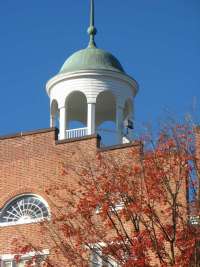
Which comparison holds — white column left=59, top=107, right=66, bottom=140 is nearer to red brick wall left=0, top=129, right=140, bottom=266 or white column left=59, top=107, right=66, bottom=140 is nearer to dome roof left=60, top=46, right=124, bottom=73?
dome roof left=60, top=46, right=124, bottom=73

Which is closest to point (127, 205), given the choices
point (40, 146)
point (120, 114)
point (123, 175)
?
point (123, 175)

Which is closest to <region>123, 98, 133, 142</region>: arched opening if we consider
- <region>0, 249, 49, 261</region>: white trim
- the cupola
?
the cupola

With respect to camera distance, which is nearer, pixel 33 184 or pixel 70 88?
pixel 33 184

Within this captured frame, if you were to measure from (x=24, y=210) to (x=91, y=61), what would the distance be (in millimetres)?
7639

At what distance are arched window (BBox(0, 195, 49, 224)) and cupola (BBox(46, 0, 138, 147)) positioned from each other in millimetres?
3722

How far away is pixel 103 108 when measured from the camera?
37531 mm

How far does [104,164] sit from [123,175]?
1872mm

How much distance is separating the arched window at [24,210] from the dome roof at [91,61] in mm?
6356

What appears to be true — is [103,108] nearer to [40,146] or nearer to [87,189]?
[40,146]

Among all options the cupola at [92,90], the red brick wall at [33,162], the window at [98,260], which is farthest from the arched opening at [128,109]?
the window at [98,260]

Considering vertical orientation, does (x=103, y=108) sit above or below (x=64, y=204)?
above

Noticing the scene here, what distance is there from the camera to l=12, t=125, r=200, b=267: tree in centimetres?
2397

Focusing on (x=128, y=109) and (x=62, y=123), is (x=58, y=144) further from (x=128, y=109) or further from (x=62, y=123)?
(x=128, y=109)

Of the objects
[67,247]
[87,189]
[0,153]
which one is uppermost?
[0,153]
